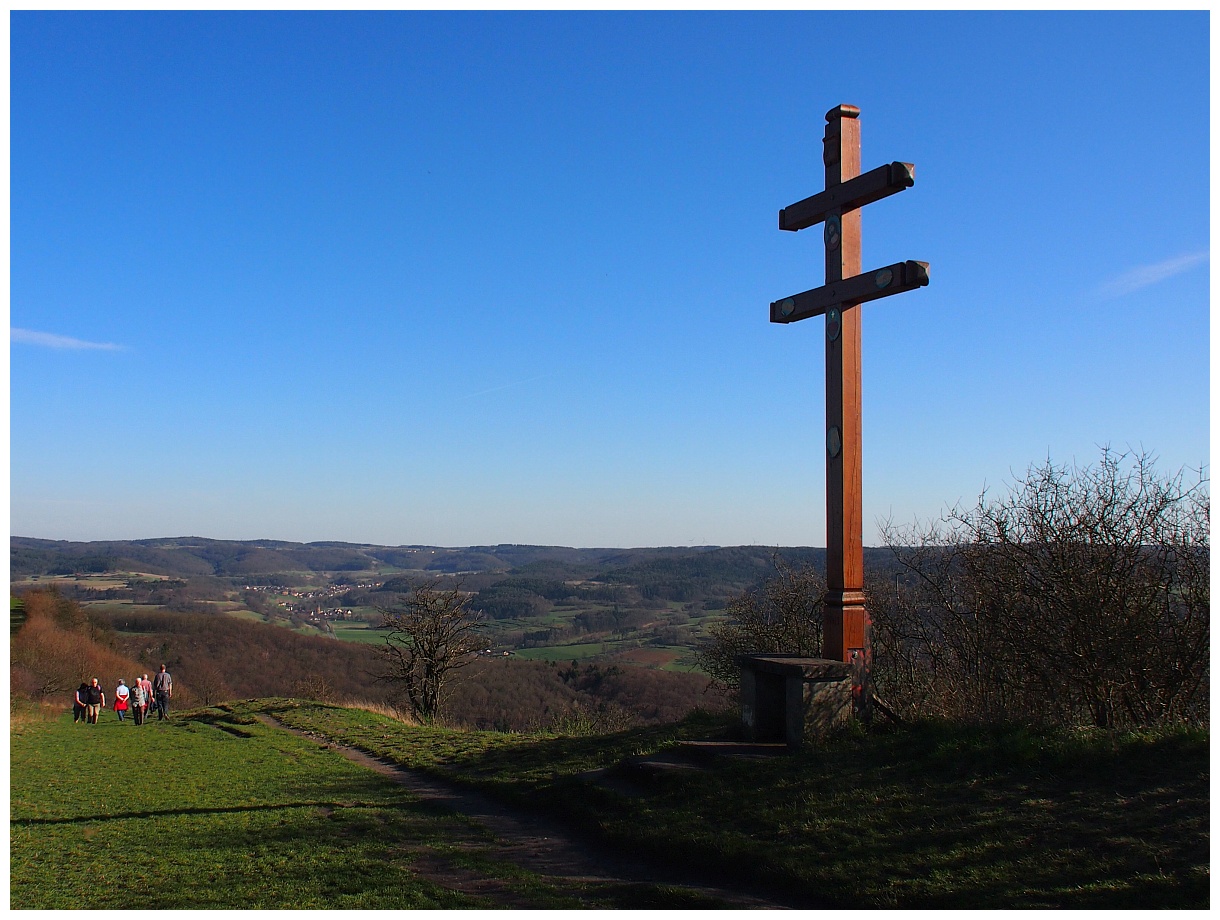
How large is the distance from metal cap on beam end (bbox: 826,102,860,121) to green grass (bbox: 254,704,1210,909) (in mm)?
5764

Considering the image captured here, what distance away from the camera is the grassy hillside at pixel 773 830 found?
446cm

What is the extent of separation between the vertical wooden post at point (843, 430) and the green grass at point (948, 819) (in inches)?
39.0

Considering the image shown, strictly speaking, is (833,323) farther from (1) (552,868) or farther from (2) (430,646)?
(2) (430,646)

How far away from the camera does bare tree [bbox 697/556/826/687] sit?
899 inches

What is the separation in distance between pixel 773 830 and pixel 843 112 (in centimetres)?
657

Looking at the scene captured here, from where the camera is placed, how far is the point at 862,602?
7.93 metres

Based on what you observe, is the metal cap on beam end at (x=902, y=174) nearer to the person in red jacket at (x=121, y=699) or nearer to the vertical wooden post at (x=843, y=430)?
the vertical wooden post at (x=843, y=430)

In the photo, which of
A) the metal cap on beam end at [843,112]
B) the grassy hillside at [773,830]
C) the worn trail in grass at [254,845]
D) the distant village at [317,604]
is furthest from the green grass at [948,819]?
the distant village at [317,604]

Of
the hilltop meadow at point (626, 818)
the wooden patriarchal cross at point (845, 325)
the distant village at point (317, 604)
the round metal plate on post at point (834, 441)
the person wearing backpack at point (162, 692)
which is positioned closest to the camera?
the hilltop meadow at point (626, 818)

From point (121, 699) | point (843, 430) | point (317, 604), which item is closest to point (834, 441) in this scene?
point (843, 430)

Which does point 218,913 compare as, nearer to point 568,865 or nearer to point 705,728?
point 568,865

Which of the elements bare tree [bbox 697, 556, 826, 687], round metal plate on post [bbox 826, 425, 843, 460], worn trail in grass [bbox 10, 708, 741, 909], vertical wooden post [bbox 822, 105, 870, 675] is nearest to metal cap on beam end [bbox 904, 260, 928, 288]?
vertical wooden post [bbox 822, 105, 870, 675]

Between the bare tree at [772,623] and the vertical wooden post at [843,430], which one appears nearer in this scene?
the vertical wooden post at [843,430]

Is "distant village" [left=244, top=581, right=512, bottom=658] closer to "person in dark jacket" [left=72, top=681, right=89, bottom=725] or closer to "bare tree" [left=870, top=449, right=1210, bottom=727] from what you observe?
"person in dark jacket" [left=72, top=681, right=89, bottom=725]
